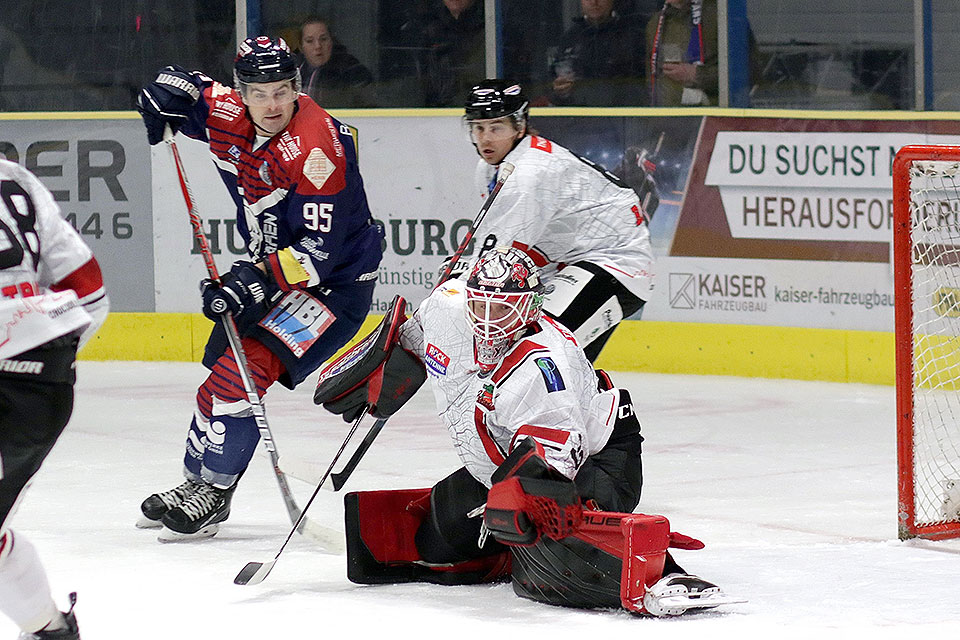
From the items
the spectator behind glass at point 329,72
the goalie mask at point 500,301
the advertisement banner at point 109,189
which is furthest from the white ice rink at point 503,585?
the spectator behind glass at point 329,72

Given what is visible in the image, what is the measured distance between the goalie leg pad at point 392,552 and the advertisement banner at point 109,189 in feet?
13.0

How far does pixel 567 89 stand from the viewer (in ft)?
23.3

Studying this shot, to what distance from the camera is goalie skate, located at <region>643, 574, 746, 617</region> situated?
2.92 meters

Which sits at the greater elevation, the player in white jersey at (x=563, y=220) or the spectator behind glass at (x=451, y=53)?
the spectator behind glass at (x=451, y=53)

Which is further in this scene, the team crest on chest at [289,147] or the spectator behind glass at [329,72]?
the spectator behind glass at [329,72]

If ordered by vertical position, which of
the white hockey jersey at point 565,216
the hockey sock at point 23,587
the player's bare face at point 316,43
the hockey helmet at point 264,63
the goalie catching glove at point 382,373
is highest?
the player's bare face at point 316,43

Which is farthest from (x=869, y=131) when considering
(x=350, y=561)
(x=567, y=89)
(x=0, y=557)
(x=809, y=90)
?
(x=0, y=557)

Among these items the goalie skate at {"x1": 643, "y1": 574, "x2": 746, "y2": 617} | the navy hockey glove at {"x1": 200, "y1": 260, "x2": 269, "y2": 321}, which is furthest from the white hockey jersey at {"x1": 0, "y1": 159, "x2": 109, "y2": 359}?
the navy hockey glove at {"x1": 200, "y1": 260, "x2": 269, "y2": 321}

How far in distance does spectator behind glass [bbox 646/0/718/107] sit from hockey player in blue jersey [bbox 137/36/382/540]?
2932 mm

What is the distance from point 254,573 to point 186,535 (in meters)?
0.63

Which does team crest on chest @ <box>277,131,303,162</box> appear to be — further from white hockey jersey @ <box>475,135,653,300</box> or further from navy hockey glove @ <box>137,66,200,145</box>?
white hockey jersey @ <box>475,135,653,300</box>

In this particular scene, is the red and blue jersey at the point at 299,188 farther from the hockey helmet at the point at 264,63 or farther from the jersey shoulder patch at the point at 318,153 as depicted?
the hockey helmet at the point at 264,63

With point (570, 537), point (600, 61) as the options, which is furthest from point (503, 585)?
point (600, 61)

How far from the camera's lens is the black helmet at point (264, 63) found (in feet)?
12.8
